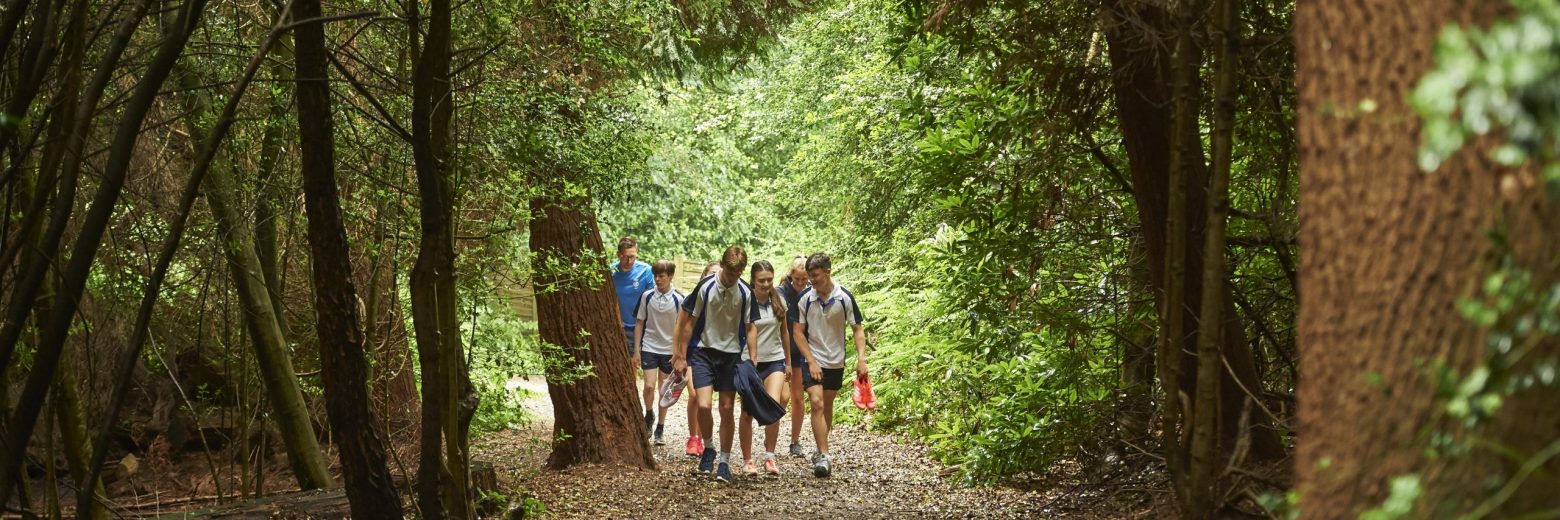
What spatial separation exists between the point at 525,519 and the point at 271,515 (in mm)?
1883

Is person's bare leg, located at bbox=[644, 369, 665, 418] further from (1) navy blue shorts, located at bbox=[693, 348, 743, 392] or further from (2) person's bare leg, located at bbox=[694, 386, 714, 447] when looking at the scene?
(1) navy blue shorts, located at bbox=[693, 348, 743, 392]

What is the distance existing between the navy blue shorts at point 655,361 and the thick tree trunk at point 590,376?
5.05 ft

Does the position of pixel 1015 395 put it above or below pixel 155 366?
below

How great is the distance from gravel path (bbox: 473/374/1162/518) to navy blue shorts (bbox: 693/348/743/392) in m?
0.81

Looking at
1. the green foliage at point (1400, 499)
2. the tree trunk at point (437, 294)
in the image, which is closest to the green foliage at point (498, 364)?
the tree trunk at point (437, 294)

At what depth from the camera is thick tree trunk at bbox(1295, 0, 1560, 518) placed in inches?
75.2

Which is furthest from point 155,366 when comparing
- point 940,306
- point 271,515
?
point 940,306

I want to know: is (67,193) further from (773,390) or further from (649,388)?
(649,388)

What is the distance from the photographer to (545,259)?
9.31 metres

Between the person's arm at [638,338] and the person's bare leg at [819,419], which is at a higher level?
the person's arm at [638,338]

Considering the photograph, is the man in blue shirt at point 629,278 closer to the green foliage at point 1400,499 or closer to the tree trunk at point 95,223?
the tree trunk at point 95,223

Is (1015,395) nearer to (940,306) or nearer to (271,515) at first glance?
(940,306)

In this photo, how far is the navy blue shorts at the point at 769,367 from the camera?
36.4ft

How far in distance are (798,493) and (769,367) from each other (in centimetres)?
137
